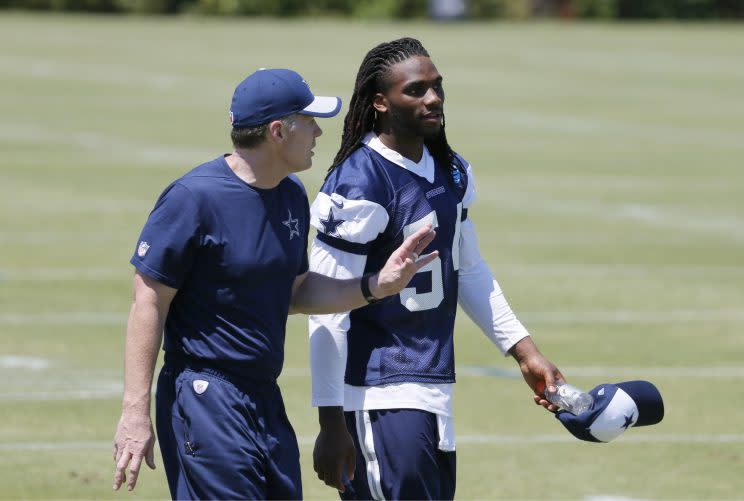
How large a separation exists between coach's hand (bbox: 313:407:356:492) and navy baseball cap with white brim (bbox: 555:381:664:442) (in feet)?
2.85

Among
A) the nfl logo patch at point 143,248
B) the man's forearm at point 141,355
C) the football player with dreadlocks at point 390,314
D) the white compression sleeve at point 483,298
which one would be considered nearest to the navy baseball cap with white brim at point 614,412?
the football player with dreadlocks at point 390,314

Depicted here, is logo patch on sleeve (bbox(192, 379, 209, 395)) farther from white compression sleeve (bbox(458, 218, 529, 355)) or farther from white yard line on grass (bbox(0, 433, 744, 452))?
white yard line on grass (bbox(0, 433, 744, 452))

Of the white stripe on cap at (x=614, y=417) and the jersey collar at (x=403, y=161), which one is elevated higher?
the jersey collar at (x=403, y=161)

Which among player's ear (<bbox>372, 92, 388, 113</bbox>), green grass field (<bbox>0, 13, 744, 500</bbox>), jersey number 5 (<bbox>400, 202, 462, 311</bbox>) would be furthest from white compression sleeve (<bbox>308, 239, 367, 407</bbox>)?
green grass field (<bbox>0, 13, 744, 500</bbox>)

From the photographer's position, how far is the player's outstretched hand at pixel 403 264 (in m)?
5.91

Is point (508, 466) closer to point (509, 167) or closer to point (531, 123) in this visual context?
point (509, 167)

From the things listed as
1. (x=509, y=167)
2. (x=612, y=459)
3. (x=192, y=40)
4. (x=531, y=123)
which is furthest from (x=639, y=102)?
(x=612, y=459)

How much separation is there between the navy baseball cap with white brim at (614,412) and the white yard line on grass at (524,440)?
368 centimetres

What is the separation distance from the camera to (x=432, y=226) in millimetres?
6430

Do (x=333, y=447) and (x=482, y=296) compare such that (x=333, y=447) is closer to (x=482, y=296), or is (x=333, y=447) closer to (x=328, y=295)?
(x=328, y=295)

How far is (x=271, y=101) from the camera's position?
5965 millimetres

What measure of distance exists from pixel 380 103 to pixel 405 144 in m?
0.20

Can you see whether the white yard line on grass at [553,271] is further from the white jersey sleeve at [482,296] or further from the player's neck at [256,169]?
the player's neck at [256,169]

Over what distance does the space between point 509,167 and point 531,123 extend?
7.15 metres
